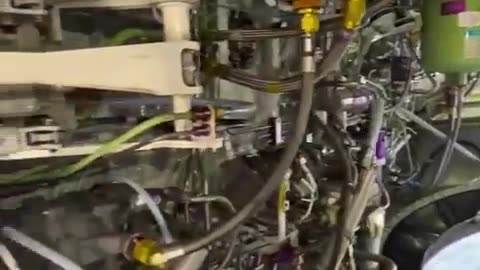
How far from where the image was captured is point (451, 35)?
139 cm

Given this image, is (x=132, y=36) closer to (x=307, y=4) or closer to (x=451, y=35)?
(x=307, y=4)

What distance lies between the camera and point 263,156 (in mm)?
1325

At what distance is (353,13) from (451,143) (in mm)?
679

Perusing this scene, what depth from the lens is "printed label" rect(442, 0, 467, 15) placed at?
4.40 ft

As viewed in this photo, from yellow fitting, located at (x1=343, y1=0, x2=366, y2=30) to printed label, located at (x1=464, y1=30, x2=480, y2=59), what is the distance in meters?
0.32

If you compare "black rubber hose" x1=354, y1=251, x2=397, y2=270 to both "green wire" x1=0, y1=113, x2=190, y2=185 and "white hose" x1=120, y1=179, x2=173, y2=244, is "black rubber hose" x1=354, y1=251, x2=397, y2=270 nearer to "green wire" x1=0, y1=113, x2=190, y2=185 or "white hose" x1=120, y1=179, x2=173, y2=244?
"white hose" x1=120, y1=179, x2=173, y2=244

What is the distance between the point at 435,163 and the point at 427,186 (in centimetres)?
5

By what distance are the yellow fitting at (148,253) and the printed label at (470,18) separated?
0.67 m

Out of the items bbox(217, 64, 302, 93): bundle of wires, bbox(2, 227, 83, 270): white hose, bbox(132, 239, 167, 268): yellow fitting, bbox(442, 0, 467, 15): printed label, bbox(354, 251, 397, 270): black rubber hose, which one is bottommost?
bbox(354, 251, 397, 270): black rubber hose

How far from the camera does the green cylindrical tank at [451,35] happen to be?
135 centimetres

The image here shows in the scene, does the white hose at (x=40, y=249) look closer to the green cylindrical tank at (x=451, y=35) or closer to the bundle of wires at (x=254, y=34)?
the bundle of wires at (x=254, y=34)

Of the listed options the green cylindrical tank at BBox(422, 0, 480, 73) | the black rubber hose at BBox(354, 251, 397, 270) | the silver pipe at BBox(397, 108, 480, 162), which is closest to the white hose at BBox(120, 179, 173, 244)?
the black rubber hose at BBox(354, 251, 397, 270)

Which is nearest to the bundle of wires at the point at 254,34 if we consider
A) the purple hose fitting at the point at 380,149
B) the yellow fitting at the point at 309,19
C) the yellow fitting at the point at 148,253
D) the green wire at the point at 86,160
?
the yellow fitting at the point at 309,19

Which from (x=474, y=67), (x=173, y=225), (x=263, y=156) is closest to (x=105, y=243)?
(x=173, y=225)
